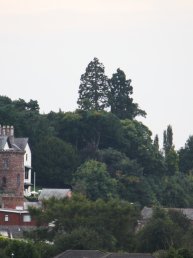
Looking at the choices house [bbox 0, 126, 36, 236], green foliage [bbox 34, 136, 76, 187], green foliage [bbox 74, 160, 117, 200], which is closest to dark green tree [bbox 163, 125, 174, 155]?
green foliage [bbox 34, 136, 76, 187]

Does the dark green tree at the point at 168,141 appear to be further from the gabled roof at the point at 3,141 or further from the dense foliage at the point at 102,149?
the gabled roof at the point at 3,141

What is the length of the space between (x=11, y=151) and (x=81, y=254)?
101ft

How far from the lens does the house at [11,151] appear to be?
155m

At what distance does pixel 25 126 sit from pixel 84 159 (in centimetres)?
600

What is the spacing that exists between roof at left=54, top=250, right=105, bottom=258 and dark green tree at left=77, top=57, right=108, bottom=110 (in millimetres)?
57122

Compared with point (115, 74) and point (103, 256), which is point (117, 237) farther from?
point (115, 74)

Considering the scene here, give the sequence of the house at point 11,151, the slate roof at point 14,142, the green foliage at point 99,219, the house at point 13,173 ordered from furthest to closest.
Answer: the slate roof at point 14,142, the house at point 11,151, the house at point 13,173, the green foliage at point 99,219

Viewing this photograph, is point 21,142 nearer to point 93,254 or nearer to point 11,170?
point 11,170

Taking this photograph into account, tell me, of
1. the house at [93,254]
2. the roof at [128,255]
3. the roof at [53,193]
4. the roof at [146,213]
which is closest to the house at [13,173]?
the roof at [53,193]

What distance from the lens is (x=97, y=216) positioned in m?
137

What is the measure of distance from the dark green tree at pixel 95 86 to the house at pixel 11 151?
2503 centimetres

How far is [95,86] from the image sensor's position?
184 m

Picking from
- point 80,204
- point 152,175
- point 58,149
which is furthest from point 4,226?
point 152,175

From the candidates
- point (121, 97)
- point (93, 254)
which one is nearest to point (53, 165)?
point (121, 97)
